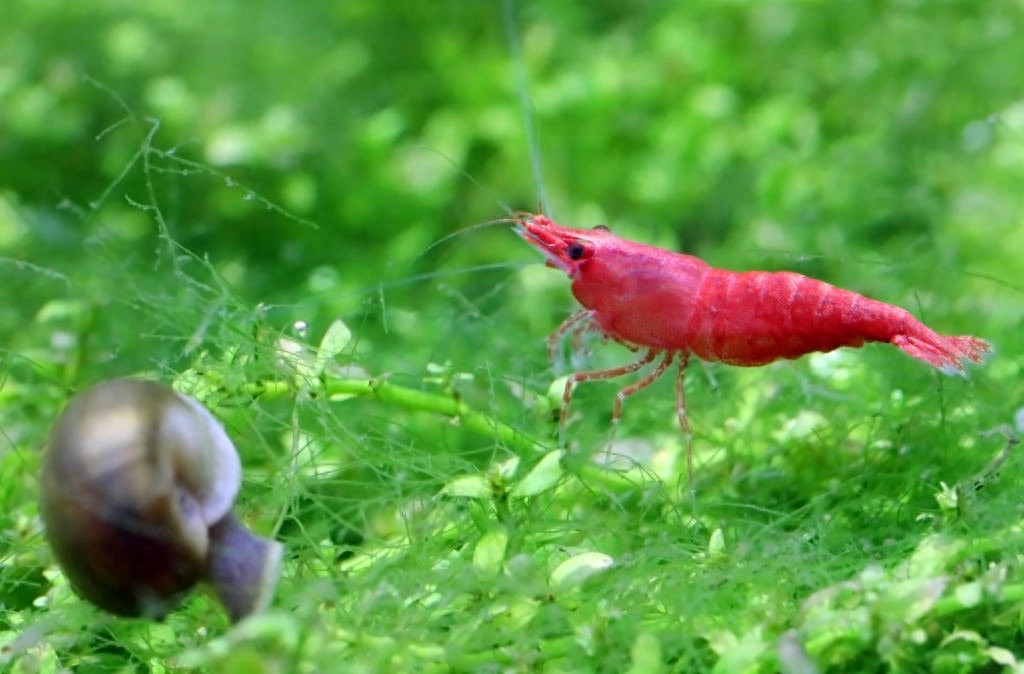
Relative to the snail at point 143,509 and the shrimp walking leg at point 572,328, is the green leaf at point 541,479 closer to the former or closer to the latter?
the snail at point 143,509

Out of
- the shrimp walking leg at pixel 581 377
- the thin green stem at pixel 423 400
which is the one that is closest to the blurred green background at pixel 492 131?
the shrimp walking leg at pixel 581 377

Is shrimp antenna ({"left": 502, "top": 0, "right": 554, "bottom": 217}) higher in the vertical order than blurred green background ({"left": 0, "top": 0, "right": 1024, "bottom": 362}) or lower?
higher

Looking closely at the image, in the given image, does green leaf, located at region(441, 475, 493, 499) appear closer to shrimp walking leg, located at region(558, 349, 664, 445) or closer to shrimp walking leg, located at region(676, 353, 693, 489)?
shrimp walking leg, located at region(558, 349, 664, 445)

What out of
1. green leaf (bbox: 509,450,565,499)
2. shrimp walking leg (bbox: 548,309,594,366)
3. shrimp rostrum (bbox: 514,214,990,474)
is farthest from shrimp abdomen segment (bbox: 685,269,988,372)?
green leaf (bbox: 509,450,565,499)

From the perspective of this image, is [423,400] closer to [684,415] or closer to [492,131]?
[684,415]

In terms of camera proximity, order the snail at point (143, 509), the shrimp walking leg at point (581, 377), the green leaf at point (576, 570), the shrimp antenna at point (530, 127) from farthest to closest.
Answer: the shrimp antenna at point (530, 127), the shrimp walking leg at point (581, 377), the green leaf at point (576, 570), the snail at point (143, 509)

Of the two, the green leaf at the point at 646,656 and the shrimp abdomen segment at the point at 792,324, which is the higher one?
the green leaf at the point at 646,656

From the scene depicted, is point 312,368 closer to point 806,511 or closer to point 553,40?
point 806,511

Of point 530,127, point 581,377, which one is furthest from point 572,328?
point 530,127
